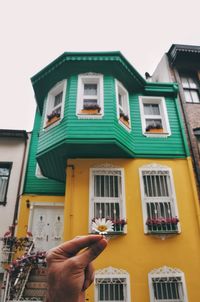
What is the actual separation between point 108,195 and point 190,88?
304 inches

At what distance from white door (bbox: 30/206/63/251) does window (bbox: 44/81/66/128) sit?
364cm

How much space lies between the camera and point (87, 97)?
32.5 feet

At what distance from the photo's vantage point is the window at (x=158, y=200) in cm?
764

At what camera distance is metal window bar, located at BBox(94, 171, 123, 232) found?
794 cm

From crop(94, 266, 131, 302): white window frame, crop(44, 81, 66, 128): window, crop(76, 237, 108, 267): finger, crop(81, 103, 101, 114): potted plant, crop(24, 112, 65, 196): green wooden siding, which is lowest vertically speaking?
crop(76, 237, 108, 267): finger

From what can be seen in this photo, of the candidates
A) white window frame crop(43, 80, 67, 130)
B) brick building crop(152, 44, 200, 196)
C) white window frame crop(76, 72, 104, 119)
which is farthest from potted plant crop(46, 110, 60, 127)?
A: brick building crop(152, 44, 200, 196)

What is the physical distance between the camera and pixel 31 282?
7816mm

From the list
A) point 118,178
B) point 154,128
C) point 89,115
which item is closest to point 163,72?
point 154,128

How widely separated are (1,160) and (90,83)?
18.3ft

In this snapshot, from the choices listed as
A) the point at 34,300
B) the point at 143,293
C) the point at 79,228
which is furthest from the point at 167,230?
the point at 34,300

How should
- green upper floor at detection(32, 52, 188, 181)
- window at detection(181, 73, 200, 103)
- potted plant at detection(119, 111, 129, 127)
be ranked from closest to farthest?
green upper floor at detection(32, 52, 188, 181) < potted plant at detection(119, 111, 129, 127) < window at detection(181, 73, 200, 103)

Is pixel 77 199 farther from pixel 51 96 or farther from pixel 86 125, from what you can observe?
pixel 51 96

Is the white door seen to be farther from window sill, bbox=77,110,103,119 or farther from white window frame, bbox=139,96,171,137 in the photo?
white window frame, bbox=139,96,171,137

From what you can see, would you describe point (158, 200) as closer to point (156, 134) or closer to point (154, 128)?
point (156, 134)
